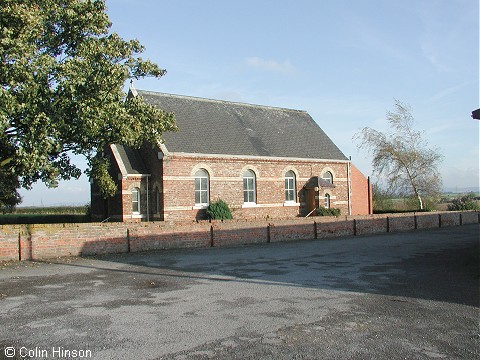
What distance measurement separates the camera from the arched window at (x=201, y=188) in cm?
2664

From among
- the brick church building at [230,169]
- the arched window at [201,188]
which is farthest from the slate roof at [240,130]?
the arched window at [201,188]

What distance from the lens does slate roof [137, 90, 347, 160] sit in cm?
2784

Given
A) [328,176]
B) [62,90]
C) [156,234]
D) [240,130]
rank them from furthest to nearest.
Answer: [328,176]
[240,130]
[156,234]
[62,90]

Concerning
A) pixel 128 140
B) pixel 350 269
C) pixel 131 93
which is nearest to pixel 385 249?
pixel 350 269

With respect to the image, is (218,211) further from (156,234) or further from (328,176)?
(328,176)

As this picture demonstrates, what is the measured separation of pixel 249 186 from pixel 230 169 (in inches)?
75.2

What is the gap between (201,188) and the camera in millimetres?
26797

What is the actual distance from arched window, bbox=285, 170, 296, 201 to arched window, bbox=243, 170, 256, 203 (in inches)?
113

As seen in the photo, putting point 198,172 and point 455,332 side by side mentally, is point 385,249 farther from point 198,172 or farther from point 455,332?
point 198,172

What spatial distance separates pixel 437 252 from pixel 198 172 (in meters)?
14.8

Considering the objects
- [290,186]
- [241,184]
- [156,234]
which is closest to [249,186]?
[241,184]

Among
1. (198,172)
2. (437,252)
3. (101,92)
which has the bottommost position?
(437,252)

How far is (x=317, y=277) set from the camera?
11.2 metres

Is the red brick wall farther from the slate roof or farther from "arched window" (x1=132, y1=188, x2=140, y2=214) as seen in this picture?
"arched window" (x1=132, y1=188, x2=140, y2=214)
